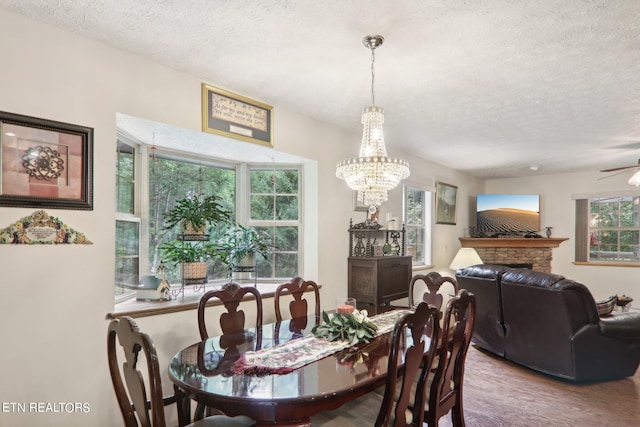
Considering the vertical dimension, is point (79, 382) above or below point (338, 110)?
below

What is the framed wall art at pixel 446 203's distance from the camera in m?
5.84

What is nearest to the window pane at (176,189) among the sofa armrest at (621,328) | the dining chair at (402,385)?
the dining chair at (402,385)

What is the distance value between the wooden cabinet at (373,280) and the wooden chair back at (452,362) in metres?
1.72

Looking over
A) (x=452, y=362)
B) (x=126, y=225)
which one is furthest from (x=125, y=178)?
(x=452, y=362)

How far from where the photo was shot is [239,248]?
3.35 m

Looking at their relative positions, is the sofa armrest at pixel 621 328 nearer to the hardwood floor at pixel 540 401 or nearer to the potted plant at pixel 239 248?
the hardwood floor at pixel 540 401

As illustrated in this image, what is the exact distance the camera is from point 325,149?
384 centimetres

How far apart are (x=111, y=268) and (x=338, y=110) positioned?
7.25 feet

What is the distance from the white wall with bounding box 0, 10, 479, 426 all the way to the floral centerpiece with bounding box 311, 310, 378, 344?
43.1 inches

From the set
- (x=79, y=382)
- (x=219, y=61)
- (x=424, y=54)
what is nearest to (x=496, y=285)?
(x=424, y=54)

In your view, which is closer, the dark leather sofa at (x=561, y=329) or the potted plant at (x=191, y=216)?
the potted plant at (x=191, y=216)

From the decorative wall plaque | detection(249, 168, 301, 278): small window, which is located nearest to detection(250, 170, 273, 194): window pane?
detection(249, 168, 301, 278): small window

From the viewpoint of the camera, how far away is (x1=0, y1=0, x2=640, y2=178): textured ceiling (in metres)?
1.85

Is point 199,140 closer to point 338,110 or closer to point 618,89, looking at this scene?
point 338,110
